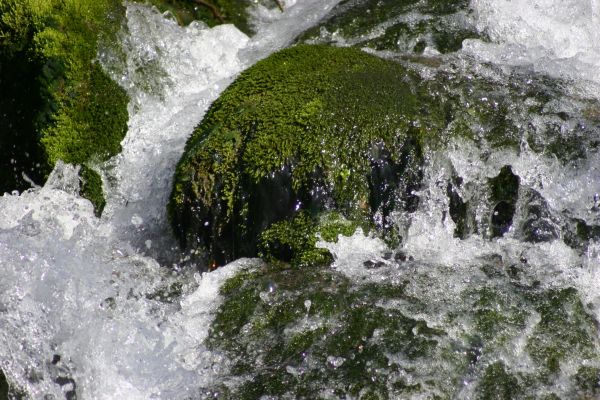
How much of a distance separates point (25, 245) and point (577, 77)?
139 inches

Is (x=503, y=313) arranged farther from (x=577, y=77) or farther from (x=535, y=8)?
(x=535, y=8)

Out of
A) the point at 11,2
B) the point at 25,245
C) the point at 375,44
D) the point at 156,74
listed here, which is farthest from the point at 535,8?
the point at 25,245

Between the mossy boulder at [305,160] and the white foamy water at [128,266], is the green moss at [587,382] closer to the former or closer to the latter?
the mossy boulder at [305,160]

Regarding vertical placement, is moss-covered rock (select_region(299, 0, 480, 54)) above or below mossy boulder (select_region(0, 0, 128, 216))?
below

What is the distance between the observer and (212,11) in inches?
270

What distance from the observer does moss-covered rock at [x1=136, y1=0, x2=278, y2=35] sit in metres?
6.55

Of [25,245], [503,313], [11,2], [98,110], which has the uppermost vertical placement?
[11,2]

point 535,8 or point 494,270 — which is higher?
point 535,8

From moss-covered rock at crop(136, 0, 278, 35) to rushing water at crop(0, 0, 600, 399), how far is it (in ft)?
1.05

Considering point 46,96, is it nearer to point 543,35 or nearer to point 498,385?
point 498,385

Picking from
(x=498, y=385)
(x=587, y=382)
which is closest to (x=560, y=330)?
(x=587, y=382)

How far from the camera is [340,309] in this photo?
392 cm

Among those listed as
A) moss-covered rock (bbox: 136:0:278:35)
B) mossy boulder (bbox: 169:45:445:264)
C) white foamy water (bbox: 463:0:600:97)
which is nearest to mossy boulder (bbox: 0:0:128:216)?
mossy boulder (bbox: 169:45:445:264)

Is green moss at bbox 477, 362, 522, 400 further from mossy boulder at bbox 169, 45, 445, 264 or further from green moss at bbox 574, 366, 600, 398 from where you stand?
mossy boulder at bbox 169, 45, 445, 264
